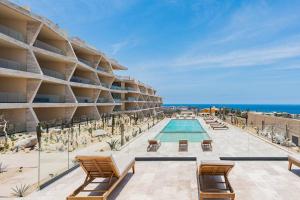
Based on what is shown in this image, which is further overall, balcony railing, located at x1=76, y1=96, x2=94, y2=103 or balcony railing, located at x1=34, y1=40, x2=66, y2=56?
balcony railing, located at x1=76, y1=96, x2=94, y2=103

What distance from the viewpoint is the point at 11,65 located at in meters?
23.0

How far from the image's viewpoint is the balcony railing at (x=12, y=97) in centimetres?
2209

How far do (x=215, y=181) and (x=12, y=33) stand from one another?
902 inches

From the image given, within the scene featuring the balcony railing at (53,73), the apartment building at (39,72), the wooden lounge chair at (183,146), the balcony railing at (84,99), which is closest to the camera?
the wooden lounge chair at (183,146)

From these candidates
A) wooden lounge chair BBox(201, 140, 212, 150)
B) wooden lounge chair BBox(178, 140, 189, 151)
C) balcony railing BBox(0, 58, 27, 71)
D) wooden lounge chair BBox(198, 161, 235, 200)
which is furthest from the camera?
balcony railing BBox(0, 58, 27, 71)

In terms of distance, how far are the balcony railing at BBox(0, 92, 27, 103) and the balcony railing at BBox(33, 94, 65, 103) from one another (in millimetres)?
2946

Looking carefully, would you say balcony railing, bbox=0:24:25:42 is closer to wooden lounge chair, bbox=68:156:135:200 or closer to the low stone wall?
wooden lounge chair, bbox=68:156:135:200

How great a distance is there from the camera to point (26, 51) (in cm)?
2477

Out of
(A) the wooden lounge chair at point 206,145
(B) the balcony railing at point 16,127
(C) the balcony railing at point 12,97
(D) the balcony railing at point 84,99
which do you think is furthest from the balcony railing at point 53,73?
(A) the wooden lounge chair at point 206,145

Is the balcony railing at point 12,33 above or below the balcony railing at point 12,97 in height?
above

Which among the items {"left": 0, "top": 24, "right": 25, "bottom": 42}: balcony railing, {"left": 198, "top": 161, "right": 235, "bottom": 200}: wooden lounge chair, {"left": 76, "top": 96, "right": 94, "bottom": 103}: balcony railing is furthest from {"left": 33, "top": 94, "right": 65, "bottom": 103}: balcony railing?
{"left": 198, "top": 161, "right": 235, "bottom": 200}: wooden lounge chair

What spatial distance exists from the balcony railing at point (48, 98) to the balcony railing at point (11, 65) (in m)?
4.26

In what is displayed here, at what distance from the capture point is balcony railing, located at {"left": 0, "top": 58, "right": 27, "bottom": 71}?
22055 mm

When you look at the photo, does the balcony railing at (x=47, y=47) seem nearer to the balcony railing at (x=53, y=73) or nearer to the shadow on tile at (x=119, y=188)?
the balcony railing at (x=53, y=73)
